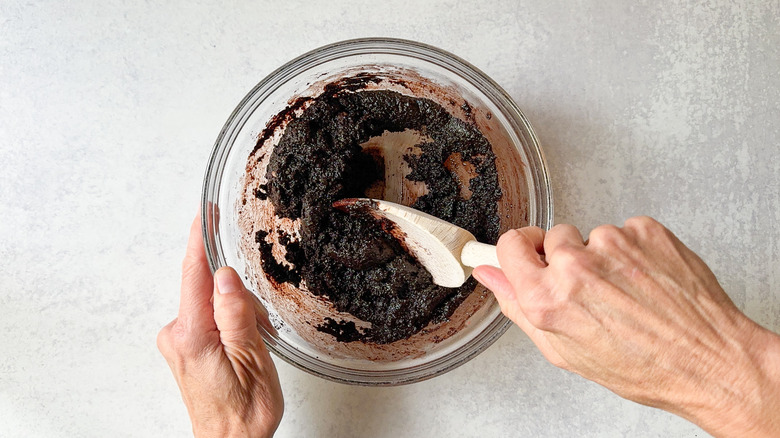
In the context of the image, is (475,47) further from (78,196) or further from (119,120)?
(78,196)

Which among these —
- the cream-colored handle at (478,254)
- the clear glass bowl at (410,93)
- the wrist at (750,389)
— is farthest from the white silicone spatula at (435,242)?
the wrist at (750,389)

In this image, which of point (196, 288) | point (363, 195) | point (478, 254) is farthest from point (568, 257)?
point (196, 288)

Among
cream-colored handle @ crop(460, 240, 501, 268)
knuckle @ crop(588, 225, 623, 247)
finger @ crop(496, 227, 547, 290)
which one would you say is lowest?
cream-colored handle @ crop(460, 240, 501, 268)

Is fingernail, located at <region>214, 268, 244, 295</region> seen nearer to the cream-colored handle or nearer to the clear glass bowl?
the clear glass bowl

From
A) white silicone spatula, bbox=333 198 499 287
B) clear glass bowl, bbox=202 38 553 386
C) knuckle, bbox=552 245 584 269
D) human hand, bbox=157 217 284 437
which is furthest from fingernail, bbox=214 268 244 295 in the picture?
knuckle, bbox=552 245 584 269

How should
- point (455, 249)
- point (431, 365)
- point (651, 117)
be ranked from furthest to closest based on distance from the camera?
1. point (651, 117)
2. point (431, 365)
3. point (455, 249)

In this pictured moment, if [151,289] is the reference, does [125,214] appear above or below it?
above

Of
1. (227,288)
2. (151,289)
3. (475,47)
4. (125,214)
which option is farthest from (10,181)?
(475,47)
